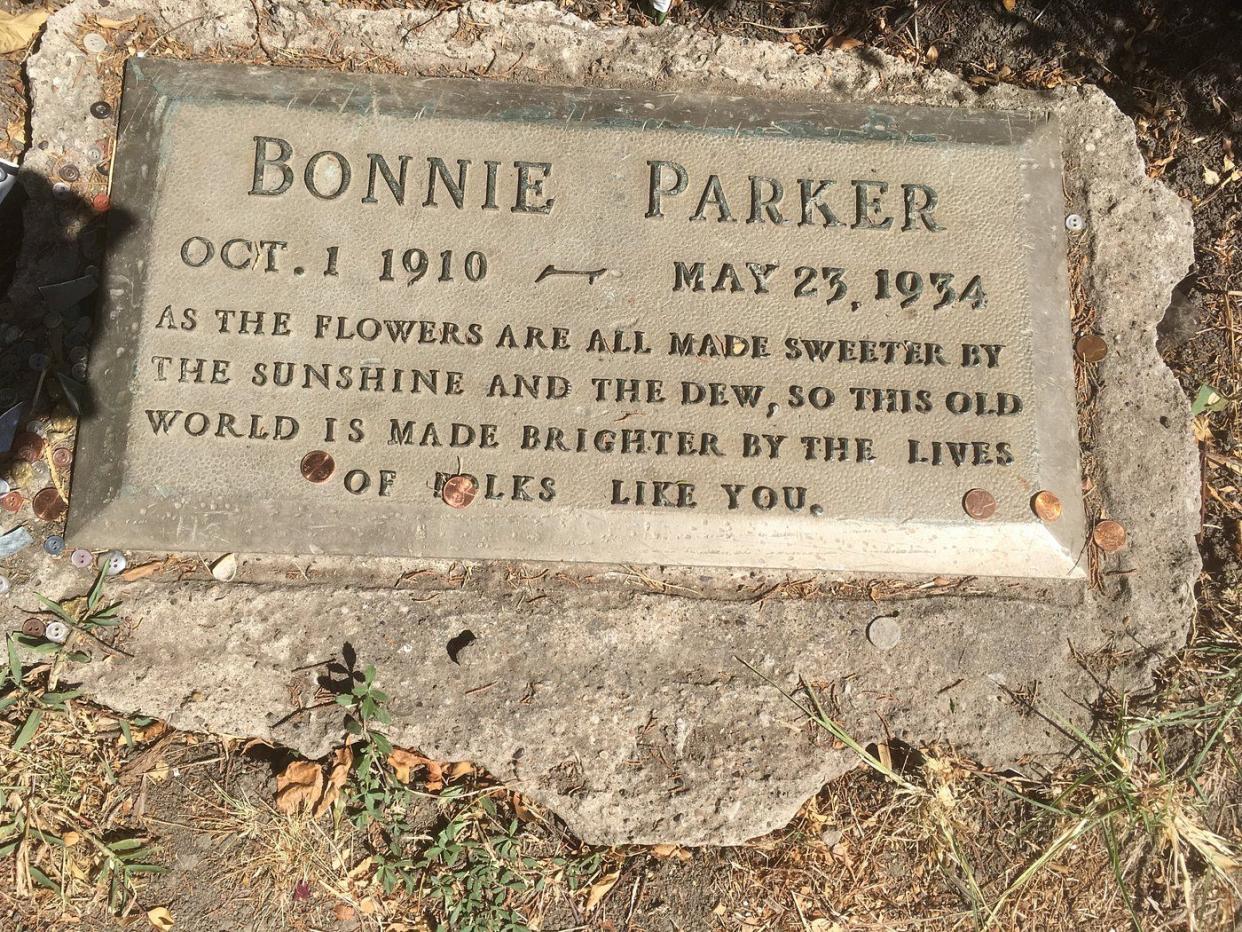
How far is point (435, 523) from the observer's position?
6.60 ft

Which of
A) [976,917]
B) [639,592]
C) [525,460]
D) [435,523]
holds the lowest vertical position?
[976,917]

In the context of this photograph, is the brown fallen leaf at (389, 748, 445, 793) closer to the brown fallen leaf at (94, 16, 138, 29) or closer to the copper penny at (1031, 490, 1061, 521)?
the copper penny at (1031, 490, 1061, 521)

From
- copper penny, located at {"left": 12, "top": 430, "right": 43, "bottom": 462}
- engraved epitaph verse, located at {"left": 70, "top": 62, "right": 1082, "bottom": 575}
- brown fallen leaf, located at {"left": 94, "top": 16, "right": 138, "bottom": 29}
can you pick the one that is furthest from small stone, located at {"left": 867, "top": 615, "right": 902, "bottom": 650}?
brown fallen leaf, located at {"left": 94, "top": 16, "right": 138, "bottom": 29}

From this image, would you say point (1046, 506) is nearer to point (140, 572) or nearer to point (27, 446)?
point (140, 572)

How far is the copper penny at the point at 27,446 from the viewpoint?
6.93 feet

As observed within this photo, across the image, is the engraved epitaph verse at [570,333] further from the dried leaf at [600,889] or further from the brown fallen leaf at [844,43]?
the dried leaf at [600,889]

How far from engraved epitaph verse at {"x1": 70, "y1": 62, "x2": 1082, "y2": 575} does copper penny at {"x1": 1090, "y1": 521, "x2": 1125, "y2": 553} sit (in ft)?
0.43

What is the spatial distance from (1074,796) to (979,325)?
4.14ft

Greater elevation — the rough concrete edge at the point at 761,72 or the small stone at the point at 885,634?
the rough concrete edge at the point at 761,72

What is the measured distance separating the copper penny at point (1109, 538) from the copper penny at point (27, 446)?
112 inches

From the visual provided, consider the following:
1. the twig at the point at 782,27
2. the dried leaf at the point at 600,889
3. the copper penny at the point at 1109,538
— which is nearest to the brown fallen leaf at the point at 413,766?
the dried leaf at the point at 600,889

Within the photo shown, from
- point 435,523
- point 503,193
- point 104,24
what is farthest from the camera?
point 104,24

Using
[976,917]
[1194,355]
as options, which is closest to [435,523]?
[976,917]

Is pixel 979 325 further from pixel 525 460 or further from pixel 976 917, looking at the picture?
pixel 976 917
